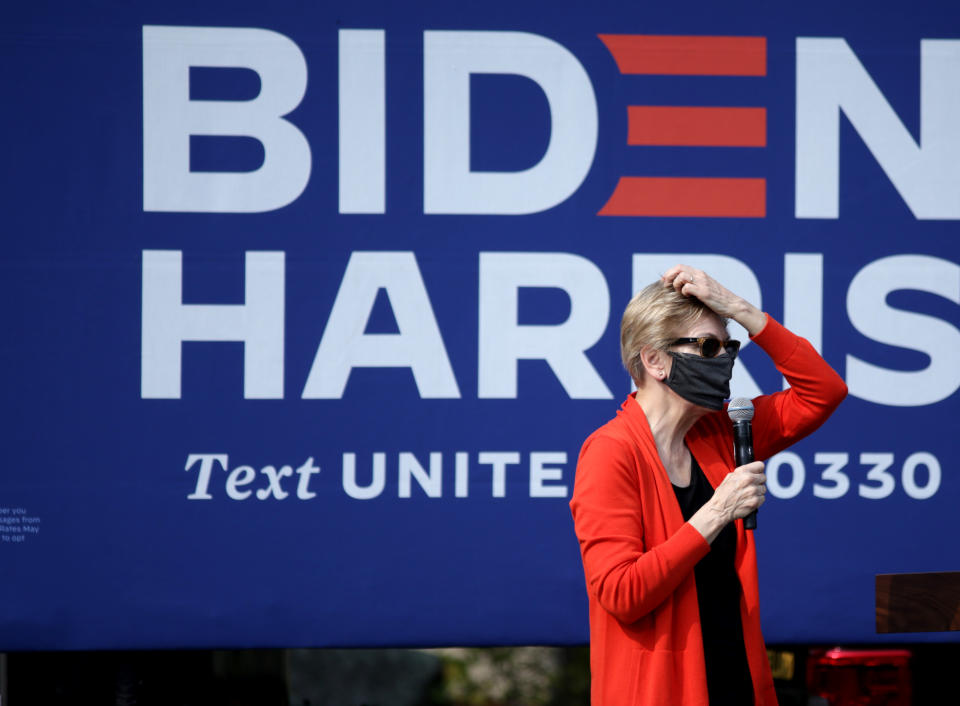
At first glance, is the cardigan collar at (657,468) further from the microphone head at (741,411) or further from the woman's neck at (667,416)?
the microphone head at (741,411)

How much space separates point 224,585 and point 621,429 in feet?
4.78

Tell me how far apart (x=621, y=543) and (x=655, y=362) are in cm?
39

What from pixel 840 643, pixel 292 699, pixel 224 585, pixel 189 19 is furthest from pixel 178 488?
pixel 840 643

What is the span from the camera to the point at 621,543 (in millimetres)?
1515

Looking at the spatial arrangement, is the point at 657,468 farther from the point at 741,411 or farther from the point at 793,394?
the point at 793,394

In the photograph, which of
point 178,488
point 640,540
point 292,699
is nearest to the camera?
point 640,540

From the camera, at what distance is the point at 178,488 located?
2.51m

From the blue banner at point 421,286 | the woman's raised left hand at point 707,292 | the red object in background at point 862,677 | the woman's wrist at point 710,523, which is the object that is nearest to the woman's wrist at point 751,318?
the woman's raised left hand at point 707,292

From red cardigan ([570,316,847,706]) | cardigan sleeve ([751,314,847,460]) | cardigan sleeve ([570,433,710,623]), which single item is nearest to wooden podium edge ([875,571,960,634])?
cardigan sleeve ([751,314,847,460])

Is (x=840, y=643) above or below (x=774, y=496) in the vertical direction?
below

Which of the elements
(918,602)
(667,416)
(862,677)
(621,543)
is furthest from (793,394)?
(862,677)

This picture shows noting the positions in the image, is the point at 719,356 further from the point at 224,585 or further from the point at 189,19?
the point at 189,19

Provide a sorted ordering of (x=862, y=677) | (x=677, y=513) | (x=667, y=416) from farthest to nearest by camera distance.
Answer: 1. (x=862, y=677)
2. (x=667, y=416)
3. (x=677, y=513)

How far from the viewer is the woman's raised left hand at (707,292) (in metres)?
1.68
